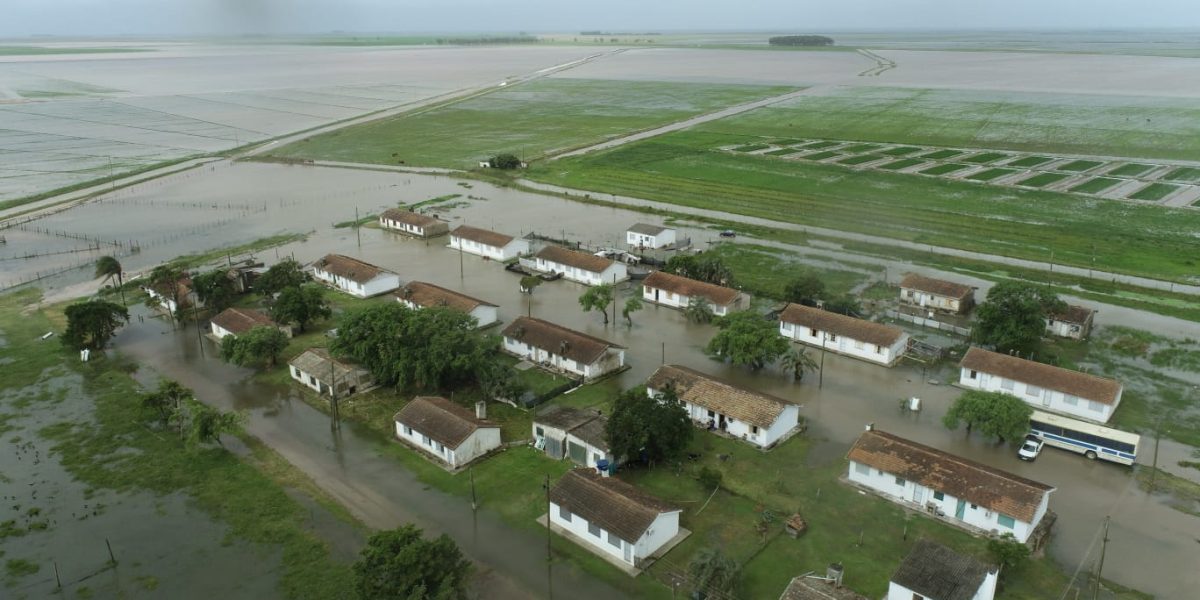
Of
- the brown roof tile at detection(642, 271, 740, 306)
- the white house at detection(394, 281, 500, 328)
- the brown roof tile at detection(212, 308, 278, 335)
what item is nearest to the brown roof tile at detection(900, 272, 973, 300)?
the brown roof tile at detection(642, 271, 740, 306)

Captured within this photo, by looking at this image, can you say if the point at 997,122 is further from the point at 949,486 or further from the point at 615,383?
the point at 949,486

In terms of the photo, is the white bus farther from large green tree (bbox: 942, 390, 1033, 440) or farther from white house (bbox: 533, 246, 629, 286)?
white house (bbox: 533, 246, 629, 286)

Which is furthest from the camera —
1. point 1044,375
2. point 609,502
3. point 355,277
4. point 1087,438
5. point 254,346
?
point 355,277

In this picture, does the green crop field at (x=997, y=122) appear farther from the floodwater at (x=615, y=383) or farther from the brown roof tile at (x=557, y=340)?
the brown roof tile at (x=557, y=340)

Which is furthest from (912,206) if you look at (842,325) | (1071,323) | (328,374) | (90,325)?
(90,325)

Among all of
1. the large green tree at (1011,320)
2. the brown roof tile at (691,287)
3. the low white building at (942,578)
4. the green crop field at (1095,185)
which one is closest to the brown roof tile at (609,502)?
the low white building at (942,578)

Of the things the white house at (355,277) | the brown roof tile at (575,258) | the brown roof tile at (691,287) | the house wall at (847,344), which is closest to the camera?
the house wall at (847,344)

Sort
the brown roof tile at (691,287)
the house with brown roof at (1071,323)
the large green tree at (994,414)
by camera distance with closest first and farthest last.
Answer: the large green tree at (994,414) → the house with brown roof at (1071,323) → the brown roof tile at (691,287)

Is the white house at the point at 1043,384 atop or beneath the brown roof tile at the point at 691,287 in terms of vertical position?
beneath
